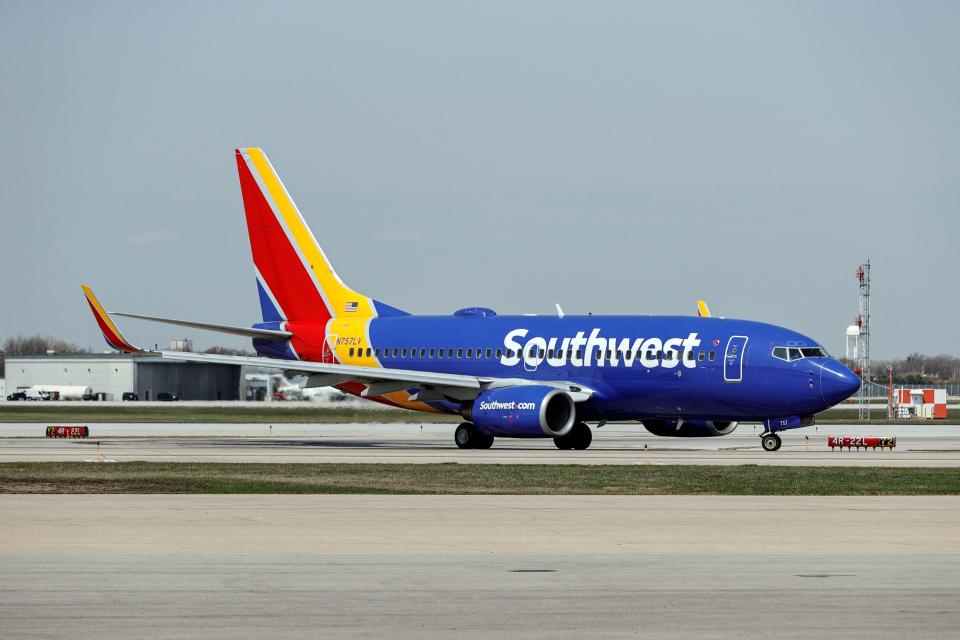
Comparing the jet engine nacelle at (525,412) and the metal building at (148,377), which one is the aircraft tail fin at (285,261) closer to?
the jet engine nacelle at (525,412)

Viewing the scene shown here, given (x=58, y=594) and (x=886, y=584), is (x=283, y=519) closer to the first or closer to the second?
(x=58, y=594)

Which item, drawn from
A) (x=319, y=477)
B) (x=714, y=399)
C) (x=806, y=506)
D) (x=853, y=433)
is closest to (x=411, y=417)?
(x=853, y=433)

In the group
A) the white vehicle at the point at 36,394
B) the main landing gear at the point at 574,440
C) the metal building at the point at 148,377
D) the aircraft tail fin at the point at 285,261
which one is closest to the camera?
the main landing gear at the point at 574,440

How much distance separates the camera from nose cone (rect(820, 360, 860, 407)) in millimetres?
41219

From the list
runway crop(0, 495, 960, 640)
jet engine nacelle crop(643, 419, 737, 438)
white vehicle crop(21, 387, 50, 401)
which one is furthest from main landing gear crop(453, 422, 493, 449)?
white vehicle crop(21, 387, 50, 401)

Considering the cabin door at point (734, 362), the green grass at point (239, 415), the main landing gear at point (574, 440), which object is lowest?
the green grass at point (239, 415)

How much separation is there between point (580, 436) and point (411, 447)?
5.56 metres

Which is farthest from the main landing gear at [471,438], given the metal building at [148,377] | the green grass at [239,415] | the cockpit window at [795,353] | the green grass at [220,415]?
the metal building at [148,377]

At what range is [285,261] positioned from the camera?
53.3 meters

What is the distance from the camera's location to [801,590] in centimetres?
1493

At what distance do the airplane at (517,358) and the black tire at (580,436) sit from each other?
1.8 inches

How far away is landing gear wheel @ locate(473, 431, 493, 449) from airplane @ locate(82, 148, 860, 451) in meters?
0.07

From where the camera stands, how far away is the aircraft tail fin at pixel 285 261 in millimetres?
52656

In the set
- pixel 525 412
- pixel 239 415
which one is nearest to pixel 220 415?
pixel 239 415
